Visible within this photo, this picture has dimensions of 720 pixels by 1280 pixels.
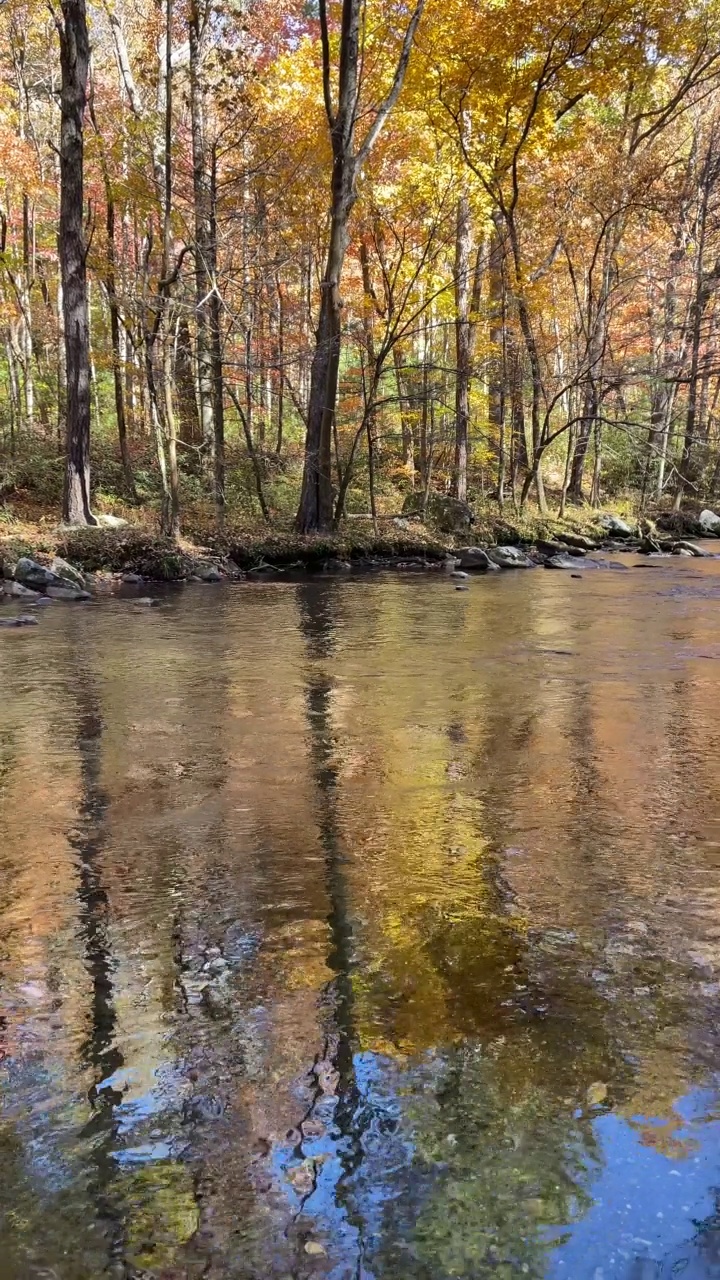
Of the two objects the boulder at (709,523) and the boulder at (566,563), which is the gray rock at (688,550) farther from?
the boulder at (709,523)

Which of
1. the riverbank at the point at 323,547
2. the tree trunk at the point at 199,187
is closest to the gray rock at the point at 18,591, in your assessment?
the riverbank at the point at 323,547

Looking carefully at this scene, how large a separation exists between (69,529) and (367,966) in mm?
12967

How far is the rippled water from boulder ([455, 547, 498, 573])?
11.0 m

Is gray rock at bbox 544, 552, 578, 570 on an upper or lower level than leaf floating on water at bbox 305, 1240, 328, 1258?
lower

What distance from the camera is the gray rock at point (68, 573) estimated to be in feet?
42.1

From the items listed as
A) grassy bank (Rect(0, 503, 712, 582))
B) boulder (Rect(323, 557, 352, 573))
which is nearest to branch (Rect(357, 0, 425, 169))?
grassy bank (Rect(0, 503, 712, 582))

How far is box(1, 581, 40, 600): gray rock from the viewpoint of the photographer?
12.2 m

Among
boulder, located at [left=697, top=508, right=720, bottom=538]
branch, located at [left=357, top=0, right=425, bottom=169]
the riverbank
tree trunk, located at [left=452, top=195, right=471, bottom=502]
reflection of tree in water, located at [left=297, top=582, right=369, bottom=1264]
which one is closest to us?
reflection of tree in water, located at [left=297, top=582, right=369, bottom=1264]

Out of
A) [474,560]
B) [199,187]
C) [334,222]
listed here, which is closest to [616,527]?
[474,560]

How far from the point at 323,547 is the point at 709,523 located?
1442 cm

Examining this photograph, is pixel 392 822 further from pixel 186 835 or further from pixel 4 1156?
pixel 4 1156

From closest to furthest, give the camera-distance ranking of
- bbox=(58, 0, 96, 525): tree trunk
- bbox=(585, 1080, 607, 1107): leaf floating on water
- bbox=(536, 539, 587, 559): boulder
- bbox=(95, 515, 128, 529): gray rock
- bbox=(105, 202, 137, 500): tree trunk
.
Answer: bbox=(585, 1080, 607, 1107): leaf floating on water
bbox=(58, 0, 96, 525): tree trunk
bbox=(95, 515, 128, 529): gray rock
bbox=(105, 202, 137, 500): tree trunk
bbox=(536, 539, 587, 559): boulder

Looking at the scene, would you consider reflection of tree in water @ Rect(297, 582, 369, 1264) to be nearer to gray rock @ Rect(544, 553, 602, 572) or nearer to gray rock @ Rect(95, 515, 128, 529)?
gray rock @ Rect(95, 515, 128, 529)

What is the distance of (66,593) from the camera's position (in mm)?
12227
